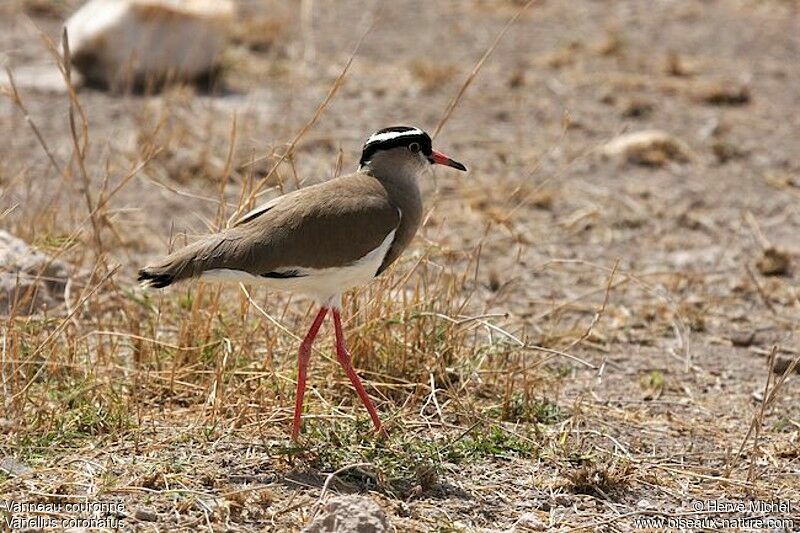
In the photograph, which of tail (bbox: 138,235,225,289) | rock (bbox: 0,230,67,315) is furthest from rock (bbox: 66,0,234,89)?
tail (bbox: 138,235,225,289)

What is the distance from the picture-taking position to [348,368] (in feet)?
16.3

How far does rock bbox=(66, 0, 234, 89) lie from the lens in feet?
32.0

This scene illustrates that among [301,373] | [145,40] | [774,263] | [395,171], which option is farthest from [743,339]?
[145,40]

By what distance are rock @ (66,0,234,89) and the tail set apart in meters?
5.20

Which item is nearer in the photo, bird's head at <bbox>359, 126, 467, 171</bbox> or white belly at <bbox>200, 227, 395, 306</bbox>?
white belly at <bbox>200, 227, 395, 306</bbox>

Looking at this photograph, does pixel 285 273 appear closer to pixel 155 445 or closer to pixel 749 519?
pixel 155 445

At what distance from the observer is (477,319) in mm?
5348

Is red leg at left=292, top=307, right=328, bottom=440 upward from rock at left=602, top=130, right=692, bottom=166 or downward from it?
upward

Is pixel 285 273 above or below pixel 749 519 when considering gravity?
above

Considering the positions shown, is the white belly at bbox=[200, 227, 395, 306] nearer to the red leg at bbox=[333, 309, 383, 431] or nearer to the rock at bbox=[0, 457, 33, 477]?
the red leg at bbox=[333, 309, 383, 431]

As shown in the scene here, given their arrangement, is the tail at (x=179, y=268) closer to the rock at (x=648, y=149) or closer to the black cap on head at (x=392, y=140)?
the black cap on head at (x=392, y=140)

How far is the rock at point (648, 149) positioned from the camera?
30.0ft

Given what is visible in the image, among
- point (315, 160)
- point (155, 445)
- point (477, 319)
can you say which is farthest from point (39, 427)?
point (315, 160)

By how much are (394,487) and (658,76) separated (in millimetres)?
7003
